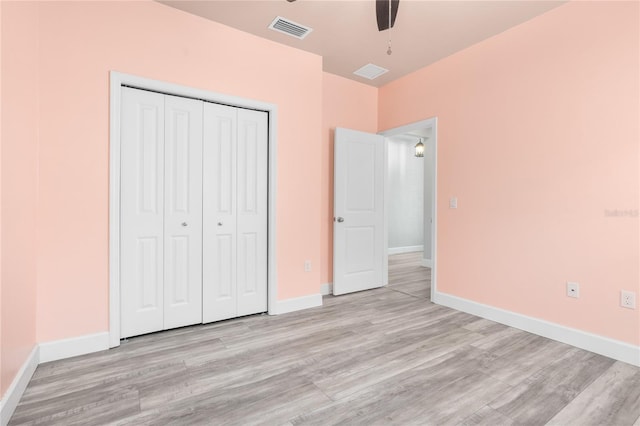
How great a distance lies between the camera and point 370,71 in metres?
3.91

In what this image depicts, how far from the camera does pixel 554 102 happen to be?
2660mm

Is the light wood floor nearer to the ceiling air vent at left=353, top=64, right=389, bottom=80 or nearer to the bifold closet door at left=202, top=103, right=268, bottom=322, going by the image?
the bifold closet door at left=202, top=103, right=268, bottom=322

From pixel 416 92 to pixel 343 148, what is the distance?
114 cm

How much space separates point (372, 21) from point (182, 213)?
96.4 inches

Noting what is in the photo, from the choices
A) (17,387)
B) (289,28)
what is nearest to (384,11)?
(289,28)

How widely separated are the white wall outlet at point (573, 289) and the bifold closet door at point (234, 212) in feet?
8.91

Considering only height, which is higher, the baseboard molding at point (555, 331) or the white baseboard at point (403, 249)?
the white baseboard at point (403, 249)

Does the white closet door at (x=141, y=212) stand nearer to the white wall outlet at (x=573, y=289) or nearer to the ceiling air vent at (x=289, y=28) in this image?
the ceiling air vent at (x=289, y=28)

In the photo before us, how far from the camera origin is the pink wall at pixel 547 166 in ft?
7.58

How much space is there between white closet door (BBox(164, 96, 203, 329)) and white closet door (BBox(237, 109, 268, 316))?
0.39 meters

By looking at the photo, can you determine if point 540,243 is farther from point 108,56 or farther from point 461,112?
point 108,56

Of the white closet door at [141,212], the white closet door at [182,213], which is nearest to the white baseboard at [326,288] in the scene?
the white closet door at [182,213]

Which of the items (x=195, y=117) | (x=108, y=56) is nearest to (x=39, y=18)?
(x=108, y=56)

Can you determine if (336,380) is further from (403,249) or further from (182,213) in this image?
(403,249)
